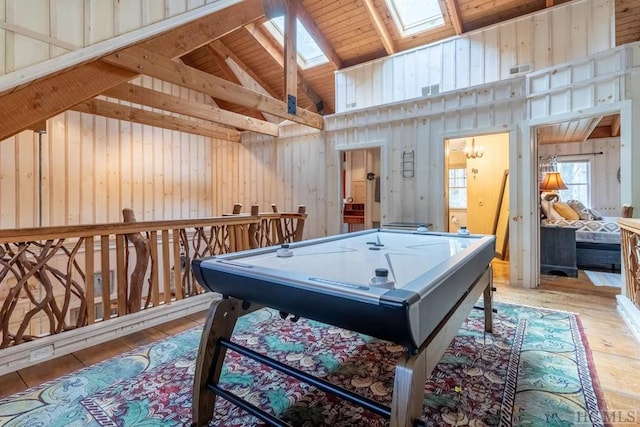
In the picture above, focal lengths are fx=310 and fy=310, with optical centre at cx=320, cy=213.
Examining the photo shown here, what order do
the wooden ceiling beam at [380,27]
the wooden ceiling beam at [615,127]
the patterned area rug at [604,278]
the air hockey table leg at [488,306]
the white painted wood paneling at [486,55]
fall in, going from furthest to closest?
the wooden ceiling beam at [615,127] < the wooden ceiling beam at [380,27] < the patterned area rug at [604,278] < the white painted wood paneling at [486,55] < the air hockey table leg at [488,306]

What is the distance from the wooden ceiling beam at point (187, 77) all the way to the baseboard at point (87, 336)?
87.3 inches

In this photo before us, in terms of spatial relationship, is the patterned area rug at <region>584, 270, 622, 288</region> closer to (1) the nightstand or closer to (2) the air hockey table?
(1) the nightstand

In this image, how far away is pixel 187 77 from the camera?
3312mm

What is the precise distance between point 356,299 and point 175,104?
4619mm

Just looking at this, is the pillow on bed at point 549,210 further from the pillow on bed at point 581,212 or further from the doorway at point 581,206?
the pillow on bed at point 581,212

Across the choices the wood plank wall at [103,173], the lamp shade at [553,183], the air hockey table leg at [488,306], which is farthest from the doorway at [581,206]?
the wood plank wall at [103,173]

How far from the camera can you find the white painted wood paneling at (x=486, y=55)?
4043 mm

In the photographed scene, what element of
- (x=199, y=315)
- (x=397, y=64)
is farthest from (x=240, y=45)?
(x=199, y=315)

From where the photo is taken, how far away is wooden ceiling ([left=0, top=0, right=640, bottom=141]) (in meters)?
2.44

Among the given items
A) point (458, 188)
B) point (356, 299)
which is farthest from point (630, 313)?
point (458, 188)

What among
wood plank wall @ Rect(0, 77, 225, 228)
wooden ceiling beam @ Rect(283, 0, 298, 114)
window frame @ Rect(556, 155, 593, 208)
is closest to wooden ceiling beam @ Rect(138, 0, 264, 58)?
wooden ceiling beam @ Rect(283, 0, 298, 114)

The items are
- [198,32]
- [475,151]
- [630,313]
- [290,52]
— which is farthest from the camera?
[475,151]

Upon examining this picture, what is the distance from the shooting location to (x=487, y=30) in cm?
467

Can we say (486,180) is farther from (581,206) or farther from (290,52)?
(290,52)
